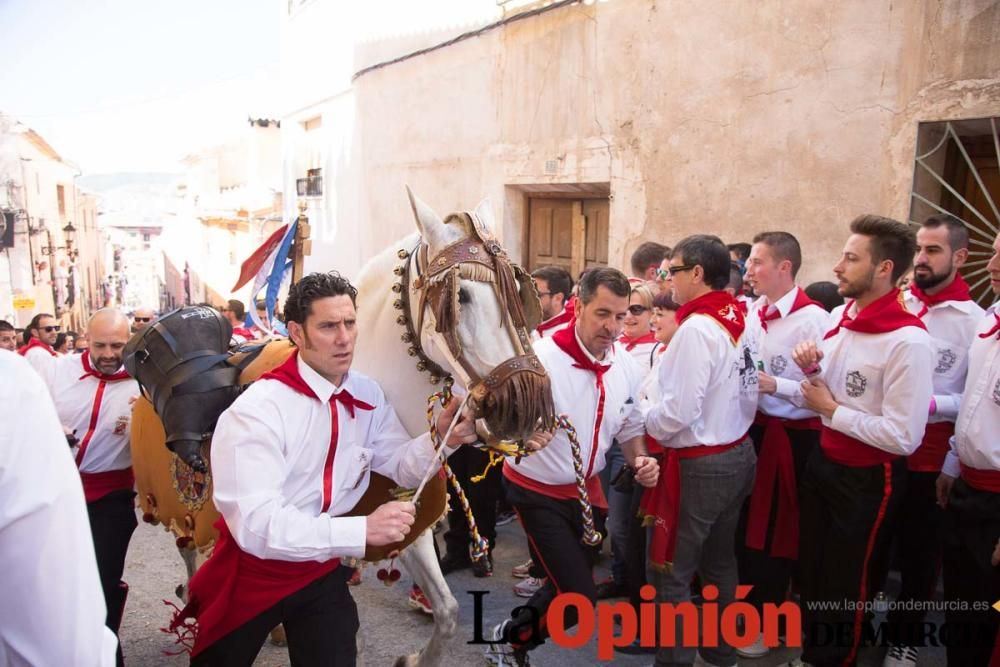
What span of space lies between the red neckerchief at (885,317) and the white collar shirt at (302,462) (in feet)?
7.15

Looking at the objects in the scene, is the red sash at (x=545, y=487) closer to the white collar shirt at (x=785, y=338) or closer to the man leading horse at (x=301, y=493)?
the man leading horse at (x=301, y=493)

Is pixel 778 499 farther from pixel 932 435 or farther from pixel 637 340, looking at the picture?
pixel 637 340

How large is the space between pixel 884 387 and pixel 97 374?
12.6 ft

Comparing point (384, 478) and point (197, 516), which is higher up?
point (384, 478)

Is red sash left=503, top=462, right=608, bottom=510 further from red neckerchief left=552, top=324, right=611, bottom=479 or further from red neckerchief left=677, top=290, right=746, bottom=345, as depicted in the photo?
red neckerchief left=677, top=290, right=746, bottom=345

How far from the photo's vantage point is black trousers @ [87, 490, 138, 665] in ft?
10.4

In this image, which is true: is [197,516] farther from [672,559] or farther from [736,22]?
[736,22]

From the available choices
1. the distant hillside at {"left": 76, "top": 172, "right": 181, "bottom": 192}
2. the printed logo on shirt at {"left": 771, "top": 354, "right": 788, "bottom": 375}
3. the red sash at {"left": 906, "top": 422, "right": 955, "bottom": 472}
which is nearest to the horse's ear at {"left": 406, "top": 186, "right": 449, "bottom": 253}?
the printed logo on shirt at {"left": 771, "top": 354, "right": 788, "bottom": 375}

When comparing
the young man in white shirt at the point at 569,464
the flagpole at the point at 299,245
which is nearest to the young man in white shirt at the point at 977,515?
the young man in white shirt at the point at 569,464

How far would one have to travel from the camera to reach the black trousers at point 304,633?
7.47 feet

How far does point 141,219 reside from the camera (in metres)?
78.9

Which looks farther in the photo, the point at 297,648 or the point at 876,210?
the point at 876,210

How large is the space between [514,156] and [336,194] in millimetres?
5940

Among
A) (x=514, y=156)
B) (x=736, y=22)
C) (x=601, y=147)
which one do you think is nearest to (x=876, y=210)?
(x=736, y=22)
